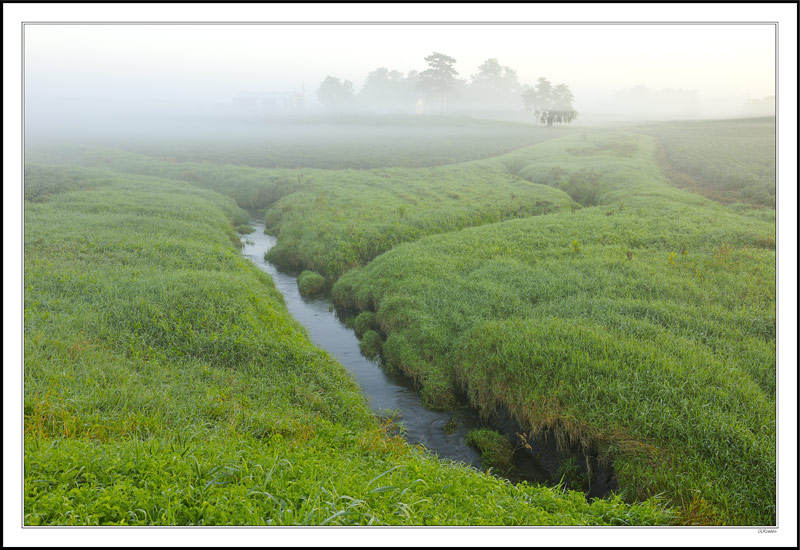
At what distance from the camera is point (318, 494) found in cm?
503

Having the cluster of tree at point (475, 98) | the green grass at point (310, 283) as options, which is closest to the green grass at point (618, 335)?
the green grass at point (310, 283)

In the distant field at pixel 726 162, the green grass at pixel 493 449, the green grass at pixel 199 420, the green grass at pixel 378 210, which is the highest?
the distant field at pixel 726 162

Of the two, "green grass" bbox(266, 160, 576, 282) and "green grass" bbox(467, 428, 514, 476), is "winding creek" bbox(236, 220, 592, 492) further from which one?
"green grass" bbox(266, 160, 576, 282)

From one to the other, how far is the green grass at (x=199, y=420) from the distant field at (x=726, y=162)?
16.2 m

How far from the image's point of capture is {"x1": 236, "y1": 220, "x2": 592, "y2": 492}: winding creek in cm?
961

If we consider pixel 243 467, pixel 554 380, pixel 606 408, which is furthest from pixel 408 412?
pixel 243 467

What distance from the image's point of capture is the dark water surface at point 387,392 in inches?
401

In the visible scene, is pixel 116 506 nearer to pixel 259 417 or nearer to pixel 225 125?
pixel 259 417

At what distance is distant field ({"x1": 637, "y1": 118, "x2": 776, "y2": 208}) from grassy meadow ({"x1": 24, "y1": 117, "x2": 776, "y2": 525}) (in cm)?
100

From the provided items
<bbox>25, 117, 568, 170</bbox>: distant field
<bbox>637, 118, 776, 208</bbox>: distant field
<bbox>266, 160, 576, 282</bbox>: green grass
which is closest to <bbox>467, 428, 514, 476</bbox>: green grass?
<bbox>266, 160, 576, 282</bbox>: green grass

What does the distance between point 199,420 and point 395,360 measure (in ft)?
20.7

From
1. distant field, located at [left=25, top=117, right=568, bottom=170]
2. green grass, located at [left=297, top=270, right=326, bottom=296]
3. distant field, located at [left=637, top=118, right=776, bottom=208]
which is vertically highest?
distant field, located at [left=25, top=117, right=568, bottom=170]

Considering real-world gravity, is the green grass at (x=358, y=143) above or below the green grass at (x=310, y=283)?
above

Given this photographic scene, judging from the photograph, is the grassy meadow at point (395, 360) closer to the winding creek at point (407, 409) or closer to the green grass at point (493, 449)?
the green grass at point (493, 449)
